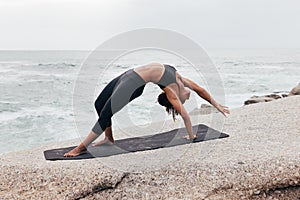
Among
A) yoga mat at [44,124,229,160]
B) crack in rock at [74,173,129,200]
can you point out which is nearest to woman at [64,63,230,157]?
yoga mat at [44,124,229,160]

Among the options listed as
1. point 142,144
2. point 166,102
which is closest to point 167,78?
point 166,102

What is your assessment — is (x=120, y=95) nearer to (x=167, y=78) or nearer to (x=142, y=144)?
(x=167, y=78)

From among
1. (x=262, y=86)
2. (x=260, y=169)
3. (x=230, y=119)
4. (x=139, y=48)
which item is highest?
(x=139, y=48)

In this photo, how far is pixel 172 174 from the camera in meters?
3.74

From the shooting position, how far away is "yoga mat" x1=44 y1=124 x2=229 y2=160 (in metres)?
4.29

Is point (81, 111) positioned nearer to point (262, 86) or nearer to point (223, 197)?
point (223, 197)

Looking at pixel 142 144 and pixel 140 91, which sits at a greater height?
pixel 140 91

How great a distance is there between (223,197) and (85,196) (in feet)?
4.32

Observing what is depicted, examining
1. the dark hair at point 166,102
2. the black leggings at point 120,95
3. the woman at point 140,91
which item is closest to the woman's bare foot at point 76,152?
the woman at point 140,91

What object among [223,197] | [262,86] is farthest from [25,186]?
[262,86]

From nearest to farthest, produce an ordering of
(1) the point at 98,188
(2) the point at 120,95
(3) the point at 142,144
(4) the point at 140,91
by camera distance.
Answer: (1) the point at 98,188, (2) the point at 120,95, (4) the point at 140,91, (3) the point at 142,144

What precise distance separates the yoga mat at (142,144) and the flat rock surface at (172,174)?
0.12m

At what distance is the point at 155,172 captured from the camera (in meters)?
3.77

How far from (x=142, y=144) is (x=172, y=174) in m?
0.99
